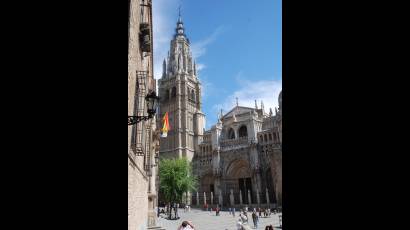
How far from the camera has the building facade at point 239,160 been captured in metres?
41.2

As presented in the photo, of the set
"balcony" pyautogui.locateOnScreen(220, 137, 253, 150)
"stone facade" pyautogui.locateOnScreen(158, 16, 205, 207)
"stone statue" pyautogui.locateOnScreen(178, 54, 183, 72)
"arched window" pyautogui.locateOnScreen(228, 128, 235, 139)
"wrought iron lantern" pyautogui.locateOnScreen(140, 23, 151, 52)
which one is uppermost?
"stone statue" pyautogui.locateOnScreen(178, 54, 183, 72)

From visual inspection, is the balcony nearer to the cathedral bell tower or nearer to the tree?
the cathedral bell tower

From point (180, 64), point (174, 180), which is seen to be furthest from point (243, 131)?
point (180, 64)

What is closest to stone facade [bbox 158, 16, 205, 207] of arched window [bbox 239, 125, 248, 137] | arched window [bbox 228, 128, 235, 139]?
arched window [bbox 228, 128, 235, 139]

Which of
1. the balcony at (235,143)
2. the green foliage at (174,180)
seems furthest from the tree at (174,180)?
the balcony at (235,143)

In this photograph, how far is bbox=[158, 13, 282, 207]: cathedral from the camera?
4181 centimetres

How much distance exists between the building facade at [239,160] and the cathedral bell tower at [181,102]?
3004 millimetres

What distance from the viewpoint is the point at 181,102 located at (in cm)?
5291

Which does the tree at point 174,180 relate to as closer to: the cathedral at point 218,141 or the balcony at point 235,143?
the cathedral at point 218,141
